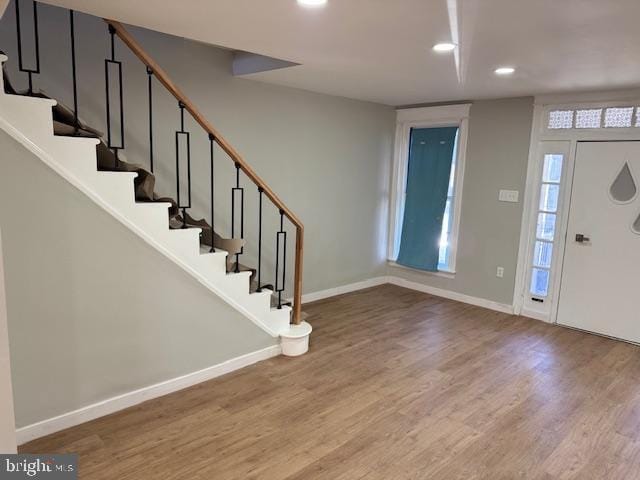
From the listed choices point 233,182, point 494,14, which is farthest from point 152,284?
point 494,14

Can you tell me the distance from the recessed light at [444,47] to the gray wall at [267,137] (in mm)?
2000

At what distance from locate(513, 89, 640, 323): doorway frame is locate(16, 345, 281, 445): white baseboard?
2882mm

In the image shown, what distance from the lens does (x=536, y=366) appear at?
3670mm

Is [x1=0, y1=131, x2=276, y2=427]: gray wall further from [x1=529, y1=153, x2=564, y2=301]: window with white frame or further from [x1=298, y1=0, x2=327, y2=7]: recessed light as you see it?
[x1=529, y1=153, x2=564, y2=301]: window with white frame

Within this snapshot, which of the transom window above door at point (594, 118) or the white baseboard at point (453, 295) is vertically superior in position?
the transom window above door at point (594, 118)

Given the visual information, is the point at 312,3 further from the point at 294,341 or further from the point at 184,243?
the point at 294,341

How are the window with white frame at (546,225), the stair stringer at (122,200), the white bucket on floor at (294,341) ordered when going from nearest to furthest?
1. the stair stringer at (122,200)
2. the white bucket on floor at (294,341)
3. the window with white frame at (546,225)

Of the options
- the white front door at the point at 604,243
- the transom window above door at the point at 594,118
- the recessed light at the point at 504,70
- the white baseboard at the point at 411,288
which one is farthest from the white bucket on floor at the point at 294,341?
the transom window above door at the point at 594,118

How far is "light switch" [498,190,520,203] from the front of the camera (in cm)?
480

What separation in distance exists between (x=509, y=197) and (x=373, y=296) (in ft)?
6.35

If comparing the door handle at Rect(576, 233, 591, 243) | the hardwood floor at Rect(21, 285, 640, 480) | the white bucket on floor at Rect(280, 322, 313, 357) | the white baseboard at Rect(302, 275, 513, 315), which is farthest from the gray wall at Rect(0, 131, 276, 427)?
the door handle at Rect(576, 233, 591, 243)

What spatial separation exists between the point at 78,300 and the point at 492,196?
13.8 ft

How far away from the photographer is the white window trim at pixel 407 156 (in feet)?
17.0

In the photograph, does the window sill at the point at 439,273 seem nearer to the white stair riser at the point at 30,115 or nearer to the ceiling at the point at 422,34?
the ceiling at the point at 422,34
